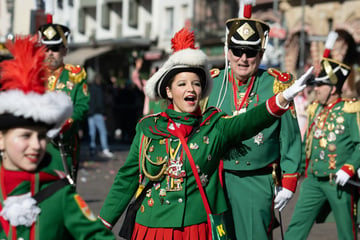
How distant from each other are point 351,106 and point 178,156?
161 inches

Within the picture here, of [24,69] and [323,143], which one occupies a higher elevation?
[24,69]

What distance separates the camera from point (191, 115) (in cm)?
595

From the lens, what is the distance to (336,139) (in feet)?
31.4

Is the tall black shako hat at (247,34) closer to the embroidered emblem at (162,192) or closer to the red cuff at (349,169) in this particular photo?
the embroidered emblem at (162,192)

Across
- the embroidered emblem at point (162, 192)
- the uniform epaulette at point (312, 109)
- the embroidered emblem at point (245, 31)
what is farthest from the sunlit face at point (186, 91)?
the uniform epaulette at point (312, 109)

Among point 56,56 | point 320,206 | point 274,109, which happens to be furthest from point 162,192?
point 320,206

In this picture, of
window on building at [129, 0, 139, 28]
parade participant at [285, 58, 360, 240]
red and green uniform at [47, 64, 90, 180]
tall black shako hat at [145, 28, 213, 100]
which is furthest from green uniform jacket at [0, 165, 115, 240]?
window on building at [129, 0, 139, 28]

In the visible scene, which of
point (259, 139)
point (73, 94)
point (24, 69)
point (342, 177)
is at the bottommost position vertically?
point (342, 177)

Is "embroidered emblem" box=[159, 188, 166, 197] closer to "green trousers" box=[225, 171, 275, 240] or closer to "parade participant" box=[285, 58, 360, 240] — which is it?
"green trousers" box=[225, 171, 275, 240]

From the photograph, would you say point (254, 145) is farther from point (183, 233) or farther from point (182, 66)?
point (183, 233)

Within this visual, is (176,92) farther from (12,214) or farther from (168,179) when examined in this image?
(12,214)

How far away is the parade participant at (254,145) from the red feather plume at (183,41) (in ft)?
3.58

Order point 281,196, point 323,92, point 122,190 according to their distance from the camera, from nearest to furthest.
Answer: point 122,190, point 281,196, point 323,92

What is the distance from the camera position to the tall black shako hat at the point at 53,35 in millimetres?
9281
